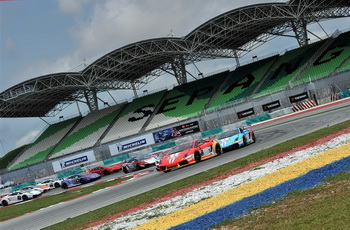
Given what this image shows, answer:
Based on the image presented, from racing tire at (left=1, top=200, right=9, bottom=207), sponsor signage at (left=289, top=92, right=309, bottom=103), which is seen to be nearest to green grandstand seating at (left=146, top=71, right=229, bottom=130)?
sponsor signage at (left=289, top=92, right=309, bottom=103)

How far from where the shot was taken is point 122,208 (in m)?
12.9

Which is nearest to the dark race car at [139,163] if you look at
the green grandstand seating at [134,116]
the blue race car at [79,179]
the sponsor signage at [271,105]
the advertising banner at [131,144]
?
the blue race car at [79,179]

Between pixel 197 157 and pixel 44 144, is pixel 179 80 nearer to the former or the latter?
pixel 44 144

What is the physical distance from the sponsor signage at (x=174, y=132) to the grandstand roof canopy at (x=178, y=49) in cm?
885

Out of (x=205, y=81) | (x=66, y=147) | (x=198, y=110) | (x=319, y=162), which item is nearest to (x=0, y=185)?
(x=66, y=147)

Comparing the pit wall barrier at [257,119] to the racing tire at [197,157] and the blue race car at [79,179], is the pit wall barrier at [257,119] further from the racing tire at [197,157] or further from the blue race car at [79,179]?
the racing tire at [197,157]

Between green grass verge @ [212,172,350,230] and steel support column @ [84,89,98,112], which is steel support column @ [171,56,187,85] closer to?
steel support column @ [84,89,98,112]

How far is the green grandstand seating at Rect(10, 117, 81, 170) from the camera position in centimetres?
5959

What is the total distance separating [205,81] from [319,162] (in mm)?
48310

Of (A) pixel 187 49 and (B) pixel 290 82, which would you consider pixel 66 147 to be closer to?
(A) pixel 187 49

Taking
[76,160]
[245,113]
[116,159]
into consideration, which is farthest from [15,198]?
[245,113]

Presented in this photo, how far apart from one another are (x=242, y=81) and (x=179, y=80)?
10.3m

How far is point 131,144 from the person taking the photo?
155 ft

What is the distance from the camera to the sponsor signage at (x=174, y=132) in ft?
153
